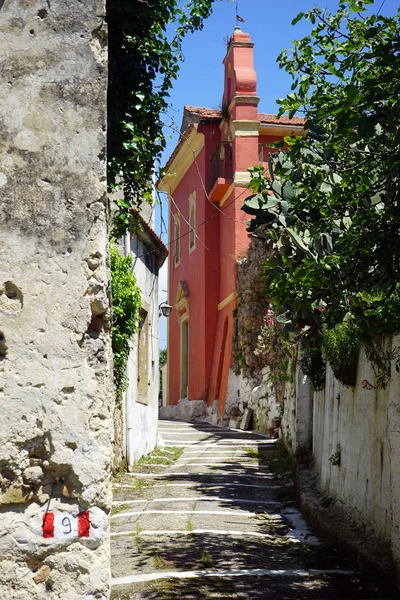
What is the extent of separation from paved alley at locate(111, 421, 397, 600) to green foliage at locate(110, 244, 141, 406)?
1.63 meters

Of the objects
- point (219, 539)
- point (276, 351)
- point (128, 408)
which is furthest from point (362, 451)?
point (276, 351)

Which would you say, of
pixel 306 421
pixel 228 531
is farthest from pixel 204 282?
pixel 228 531

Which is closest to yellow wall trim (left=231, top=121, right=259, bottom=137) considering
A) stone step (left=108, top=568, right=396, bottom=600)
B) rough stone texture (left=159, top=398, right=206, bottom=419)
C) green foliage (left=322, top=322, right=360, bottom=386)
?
rough stone texture (left=159, top=398, right=206, bottom=419)

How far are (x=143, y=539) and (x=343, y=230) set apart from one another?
3514 mm

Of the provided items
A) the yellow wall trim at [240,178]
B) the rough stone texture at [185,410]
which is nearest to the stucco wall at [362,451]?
the yellow wall trim at [240,178]

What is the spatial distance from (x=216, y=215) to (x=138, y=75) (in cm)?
1723

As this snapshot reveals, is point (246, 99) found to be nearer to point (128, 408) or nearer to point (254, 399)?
point (254, 399)

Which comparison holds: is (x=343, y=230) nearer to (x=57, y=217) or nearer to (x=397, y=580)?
(x=397, y=580)

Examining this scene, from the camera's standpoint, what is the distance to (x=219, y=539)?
842 cm

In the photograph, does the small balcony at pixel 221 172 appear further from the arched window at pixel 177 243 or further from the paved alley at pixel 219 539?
the paved alley at pixel 219 539

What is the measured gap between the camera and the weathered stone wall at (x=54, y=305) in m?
3.83

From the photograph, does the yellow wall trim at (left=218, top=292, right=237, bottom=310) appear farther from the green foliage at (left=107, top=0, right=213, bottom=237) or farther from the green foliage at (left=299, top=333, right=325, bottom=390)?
the green foliage at (left=107, top=0, right=213, bottom=237)

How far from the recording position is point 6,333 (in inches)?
154

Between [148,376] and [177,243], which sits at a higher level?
[177,243]
